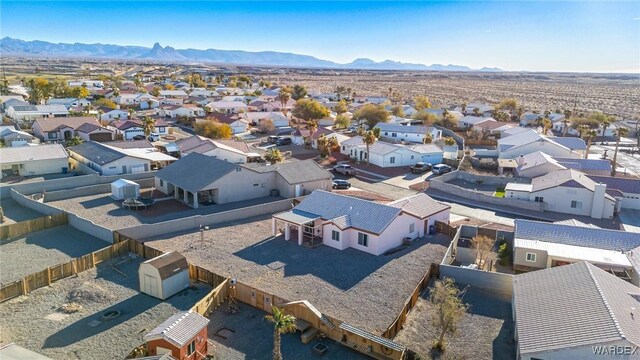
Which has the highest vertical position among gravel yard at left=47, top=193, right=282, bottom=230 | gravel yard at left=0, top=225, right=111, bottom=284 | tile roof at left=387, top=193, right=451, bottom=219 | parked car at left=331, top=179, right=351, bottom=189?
tile roof at left=387, top=193, right=451, bottom=219

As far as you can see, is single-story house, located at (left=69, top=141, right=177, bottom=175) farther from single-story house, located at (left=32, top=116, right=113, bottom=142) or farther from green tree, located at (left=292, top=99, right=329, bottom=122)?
green tree, located at (left=292, top=99, right=329, bottom=122)

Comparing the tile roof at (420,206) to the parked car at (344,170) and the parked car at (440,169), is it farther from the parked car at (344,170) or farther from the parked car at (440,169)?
the parked car at (440,169)

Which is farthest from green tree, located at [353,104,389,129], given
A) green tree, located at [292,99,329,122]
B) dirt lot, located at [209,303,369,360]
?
dirt lot, located at [209,303,369,360]

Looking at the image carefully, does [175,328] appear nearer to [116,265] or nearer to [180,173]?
[116,265]

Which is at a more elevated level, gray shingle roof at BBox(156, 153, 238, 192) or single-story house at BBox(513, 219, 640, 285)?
gray shingle roof at BBox(156, 153, 238, 192)

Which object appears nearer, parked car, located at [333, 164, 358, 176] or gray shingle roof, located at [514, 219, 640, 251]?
gray shingle roof, located at [514, 219, 640, 251]

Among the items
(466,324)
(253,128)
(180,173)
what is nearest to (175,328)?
(466,324)

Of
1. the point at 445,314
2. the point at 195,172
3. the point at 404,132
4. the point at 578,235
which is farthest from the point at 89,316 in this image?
the point at 404,132

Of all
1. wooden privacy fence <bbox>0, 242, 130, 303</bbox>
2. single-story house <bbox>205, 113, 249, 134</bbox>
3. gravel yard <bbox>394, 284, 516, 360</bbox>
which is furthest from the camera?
single-story house <bbox>205, 113, 249, 134</bbox>
